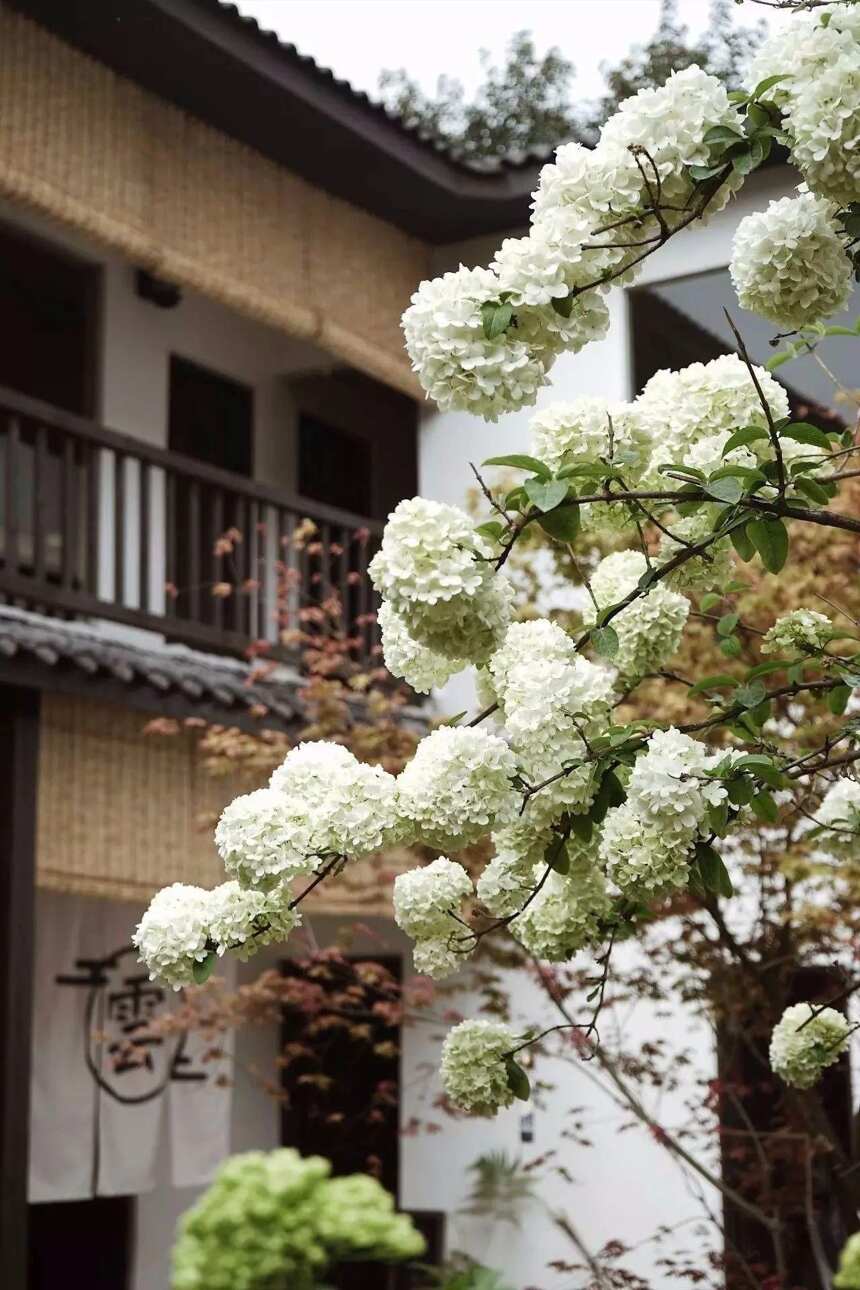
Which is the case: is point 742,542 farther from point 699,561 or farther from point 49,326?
point 49,326

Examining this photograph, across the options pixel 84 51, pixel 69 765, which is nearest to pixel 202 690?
pixel 69 765

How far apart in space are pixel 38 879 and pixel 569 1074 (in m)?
3.52

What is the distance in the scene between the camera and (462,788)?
3133 mm

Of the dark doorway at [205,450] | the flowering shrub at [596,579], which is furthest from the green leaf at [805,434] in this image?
the dark doorway at [205,450]

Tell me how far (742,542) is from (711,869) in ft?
1.90

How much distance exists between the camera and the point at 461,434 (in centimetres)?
1141

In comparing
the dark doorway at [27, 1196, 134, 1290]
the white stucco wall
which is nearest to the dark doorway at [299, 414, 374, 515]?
the white stucco wall

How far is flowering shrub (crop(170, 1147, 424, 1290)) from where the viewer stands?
172 cm

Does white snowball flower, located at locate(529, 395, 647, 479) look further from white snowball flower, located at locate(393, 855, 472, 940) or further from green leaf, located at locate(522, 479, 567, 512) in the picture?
white snowball flower, located at locate(393, 855, 472, 940)

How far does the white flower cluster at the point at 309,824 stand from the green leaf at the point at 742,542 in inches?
28.2

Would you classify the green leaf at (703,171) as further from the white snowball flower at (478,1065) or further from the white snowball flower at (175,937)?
the white snowball flower at (478,1065)

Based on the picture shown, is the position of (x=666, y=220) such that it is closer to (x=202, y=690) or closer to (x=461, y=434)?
(x=202, y=690)

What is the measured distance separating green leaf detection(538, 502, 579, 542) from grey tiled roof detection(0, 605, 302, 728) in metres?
4.97

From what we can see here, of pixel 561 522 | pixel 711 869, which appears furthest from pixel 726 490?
pixel 711 869
